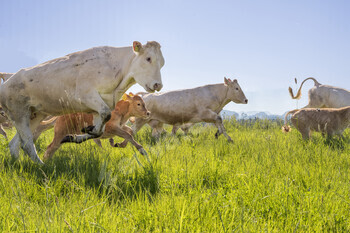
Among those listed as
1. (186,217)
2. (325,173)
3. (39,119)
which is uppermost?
(39,119)

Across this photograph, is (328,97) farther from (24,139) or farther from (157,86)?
(24,139)

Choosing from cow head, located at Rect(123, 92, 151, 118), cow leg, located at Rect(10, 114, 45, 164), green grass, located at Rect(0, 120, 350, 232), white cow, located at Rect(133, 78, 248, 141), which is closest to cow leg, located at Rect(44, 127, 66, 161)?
cow leg, located at Rect(10, 114, 45, 164)

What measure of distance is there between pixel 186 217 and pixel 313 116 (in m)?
6.14

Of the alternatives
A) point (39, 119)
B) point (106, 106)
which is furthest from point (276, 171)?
point (39, 119)

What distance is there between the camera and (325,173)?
366 cm

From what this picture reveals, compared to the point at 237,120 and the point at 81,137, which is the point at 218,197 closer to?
the point at 81,137

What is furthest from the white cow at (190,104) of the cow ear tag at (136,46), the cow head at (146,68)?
the cow ear tag at (136,46)

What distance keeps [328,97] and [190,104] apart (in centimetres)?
657

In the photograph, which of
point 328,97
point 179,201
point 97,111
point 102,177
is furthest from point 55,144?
point 328,97

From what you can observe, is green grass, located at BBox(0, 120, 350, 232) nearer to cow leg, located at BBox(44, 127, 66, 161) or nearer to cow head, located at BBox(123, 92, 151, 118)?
cow leg, located at BBox(44, 127, 66, 161)

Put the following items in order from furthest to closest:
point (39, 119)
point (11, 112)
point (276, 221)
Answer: point (39, 119), point (11, 112), point (276, 221)

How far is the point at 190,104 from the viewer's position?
387 inches

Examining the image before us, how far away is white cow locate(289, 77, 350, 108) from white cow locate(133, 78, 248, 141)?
384 centimetres

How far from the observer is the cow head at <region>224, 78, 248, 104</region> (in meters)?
10.3
